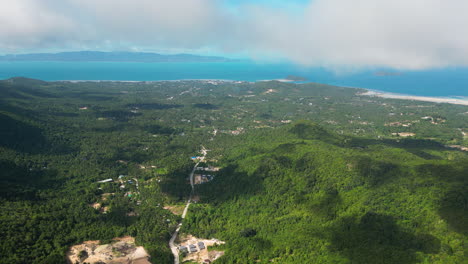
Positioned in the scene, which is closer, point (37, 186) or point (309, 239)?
point (309, 239)

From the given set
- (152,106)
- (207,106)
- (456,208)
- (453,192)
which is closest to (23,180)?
(456,208)

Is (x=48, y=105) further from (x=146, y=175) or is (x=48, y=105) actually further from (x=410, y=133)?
(x=410, y=133)

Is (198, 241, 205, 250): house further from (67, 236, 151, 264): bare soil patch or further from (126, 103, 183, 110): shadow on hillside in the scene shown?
(126, 103, 183, 110): shadow on hillside

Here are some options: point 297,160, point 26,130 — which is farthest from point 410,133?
point 26,130

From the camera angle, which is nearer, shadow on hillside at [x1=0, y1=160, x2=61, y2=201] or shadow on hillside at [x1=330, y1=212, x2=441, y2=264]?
shadow on hillside at [x1=330, y1=212, x2=441, y2=264]

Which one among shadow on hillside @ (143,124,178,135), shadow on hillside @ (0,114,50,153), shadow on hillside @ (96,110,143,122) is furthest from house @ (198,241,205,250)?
shadow on hillside @ (96,110,143,122)
